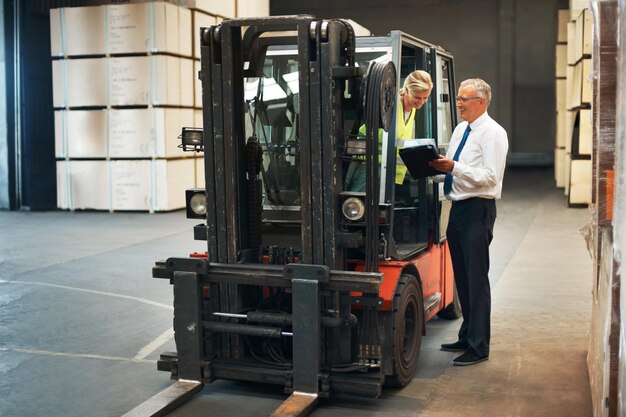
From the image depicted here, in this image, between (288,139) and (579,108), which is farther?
(579,108)

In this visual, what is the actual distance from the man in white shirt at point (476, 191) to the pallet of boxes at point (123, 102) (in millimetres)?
8451

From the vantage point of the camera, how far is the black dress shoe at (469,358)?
16.9 ft

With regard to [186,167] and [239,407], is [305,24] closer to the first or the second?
[239,407]

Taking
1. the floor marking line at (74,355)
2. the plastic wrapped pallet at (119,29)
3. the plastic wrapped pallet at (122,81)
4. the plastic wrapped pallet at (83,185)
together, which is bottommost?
the floor marking line at (74,355)

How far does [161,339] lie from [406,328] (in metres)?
1.79

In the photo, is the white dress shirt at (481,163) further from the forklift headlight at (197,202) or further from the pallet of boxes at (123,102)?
the pallet of boxes at (123,102)

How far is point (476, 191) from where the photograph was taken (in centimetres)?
500

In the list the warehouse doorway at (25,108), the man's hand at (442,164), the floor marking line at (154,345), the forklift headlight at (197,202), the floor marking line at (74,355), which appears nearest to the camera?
the forklift headlight at (197,202)

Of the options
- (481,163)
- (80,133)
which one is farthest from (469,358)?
(80,133)

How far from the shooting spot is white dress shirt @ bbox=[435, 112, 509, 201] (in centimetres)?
493

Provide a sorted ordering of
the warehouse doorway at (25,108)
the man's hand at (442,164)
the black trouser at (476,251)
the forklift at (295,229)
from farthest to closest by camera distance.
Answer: the warehouse doorway at (25,108)
the black trouser at (476,251)
the man's hand at (442,164)
the forklift at (295,229)

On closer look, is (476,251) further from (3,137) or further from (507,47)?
(507,47)

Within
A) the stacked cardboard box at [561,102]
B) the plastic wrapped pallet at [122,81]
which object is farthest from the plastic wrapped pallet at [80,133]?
the stacked cardboard box at [561,102]

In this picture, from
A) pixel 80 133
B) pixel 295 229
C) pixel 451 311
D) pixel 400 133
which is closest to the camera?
pixel 295 229
